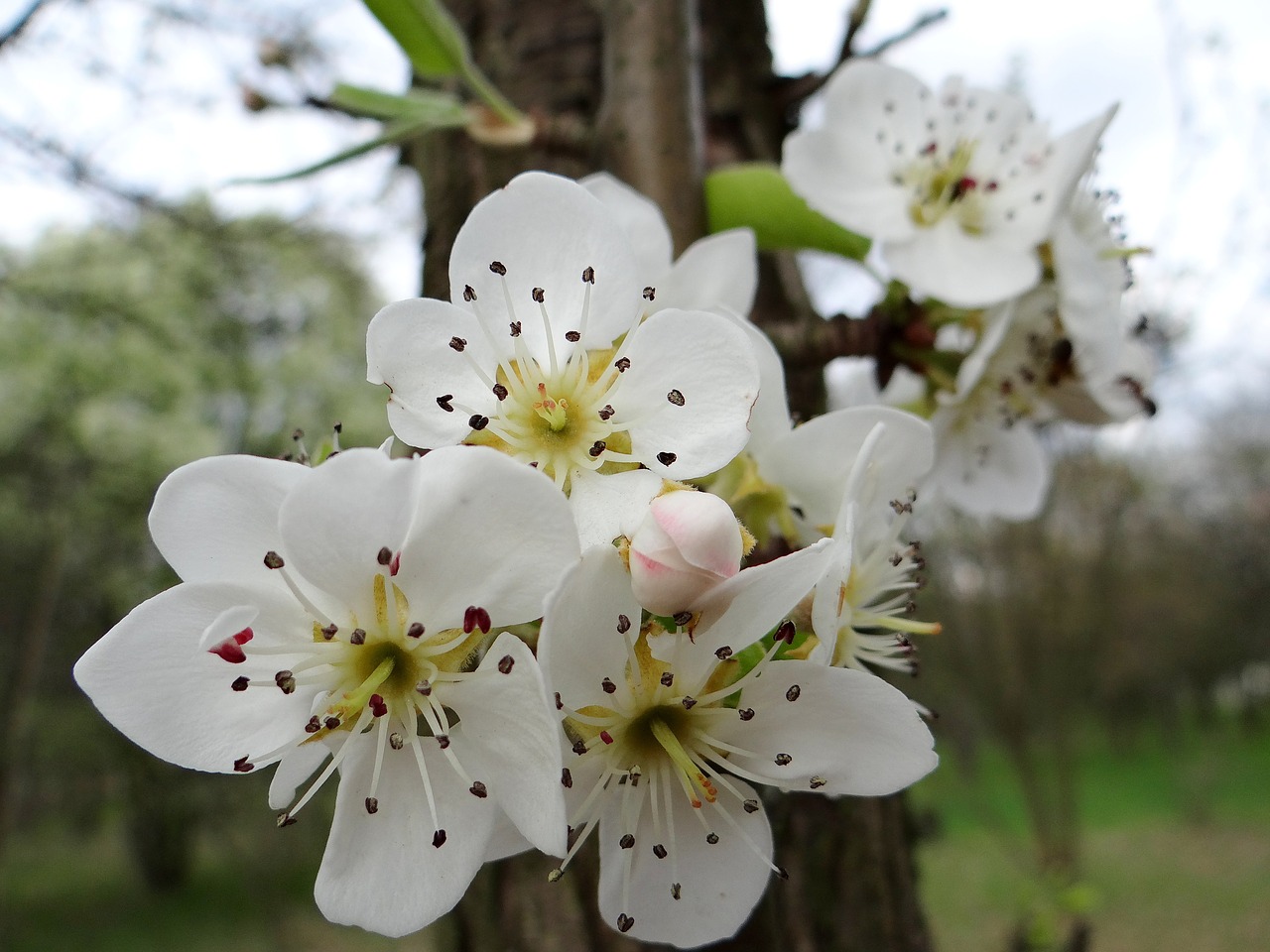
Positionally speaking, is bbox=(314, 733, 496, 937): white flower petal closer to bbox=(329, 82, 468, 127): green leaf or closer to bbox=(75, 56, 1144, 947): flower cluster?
bbox=(75, 56, 1144, 947): flower cluster

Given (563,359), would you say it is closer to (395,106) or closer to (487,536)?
(487,536)

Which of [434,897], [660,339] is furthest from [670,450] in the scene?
[434,897]

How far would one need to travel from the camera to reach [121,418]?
265 inches

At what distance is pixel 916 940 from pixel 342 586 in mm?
1043

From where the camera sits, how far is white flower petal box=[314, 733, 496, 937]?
25.4 inches

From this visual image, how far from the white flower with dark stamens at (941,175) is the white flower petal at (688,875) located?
0.66 meters

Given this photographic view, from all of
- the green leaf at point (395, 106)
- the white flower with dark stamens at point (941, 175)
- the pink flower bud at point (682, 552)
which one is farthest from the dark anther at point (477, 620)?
the green leaf at point (395, 106)

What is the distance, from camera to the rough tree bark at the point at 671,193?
3.59 ft

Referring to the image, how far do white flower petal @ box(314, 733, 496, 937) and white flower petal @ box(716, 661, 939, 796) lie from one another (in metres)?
0.22

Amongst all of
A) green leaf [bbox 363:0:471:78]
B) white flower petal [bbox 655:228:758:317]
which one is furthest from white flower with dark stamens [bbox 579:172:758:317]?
green leaf [bbox 363:0:471:78]

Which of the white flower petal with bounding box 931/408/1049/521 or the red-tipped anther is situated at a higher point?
the red-tipped anther

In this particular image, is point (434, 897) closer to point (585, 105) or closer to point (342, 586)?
point (342, 586)

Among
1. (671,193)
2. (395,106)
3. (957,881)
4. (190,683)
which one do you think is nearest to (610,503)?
(190,683)

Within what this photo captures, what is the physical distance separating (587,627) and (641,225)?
47cm
